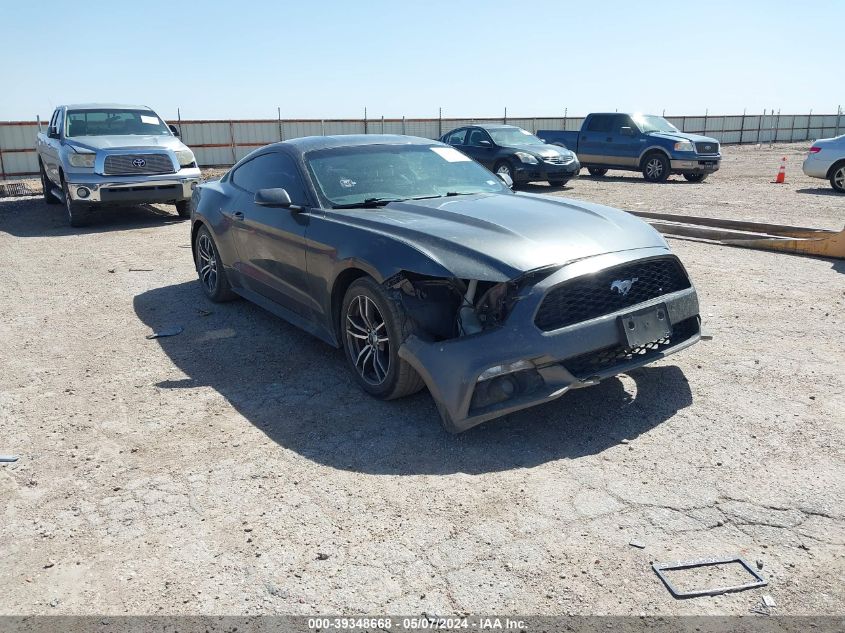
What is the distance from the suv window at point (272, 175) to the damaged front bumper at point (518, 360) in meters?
1.97

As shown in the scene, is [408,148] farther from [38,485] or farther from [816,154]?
[816,154]

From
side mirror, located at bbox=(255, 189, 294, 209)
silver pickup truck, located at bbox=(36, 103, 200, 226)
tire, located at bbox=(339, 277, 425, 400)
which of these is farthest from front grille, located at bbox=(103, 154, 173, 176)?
tire, located at bbox=(339, 277, 425, 400)

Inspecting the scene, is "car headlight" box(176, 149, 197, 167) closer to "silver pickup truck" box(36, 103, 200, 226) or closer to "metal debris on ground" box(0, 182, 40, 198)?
"silver pickup truck" box(36, 103, 200, 226)

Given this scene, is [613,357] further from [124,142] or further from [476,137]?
[476,137]

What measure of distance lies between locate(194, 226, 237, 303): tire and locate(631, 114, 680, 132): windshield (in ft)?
49.9

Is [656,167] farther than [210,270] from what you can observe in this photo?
Yes

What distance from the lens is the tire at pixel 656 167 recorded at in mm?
18500

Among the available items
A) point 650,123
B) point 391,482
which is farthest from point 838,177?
point 391,482

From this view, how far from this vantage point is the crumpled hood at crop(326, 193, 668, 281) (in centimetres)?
380

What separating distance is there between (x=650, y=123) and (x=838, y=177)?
5440 mm

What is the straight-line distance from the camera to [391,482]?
348 cm

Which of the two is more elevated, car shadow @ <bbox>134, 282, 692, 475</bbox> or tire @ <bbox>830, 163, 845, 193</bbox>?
tire @ <bbox>830, 163, 845, 193</bbox>

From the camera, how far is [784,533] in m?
2.95

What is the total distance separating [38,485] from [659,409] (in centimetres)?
343
